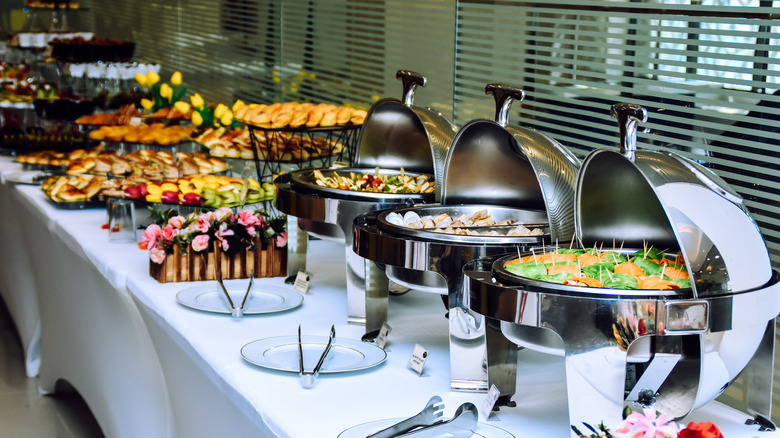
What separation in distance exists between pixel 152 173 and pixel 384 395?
71.2 inches

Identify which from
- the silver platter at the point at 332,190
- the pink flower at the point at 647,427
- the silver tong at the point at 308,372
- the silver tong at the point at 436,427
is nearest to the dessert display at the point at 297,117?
the silver platter at the point at 332,190

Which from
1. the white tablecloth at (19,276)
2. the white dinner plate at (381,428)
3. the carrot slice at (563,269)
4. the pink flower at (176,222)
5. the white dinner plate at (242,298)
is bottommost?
the white tablecloth at (19,276)

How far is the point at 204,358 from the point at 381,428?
527mm

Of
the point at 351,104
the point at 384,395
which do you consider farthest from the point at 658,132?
the point at 351,104

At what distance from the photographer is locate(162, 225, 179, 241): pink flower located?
7.30ft

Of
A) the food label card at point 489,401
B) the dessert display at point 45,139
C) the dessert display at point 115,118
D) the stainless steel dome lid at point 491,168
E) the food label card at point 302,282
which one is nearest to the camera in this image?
the food label card at point 489,401

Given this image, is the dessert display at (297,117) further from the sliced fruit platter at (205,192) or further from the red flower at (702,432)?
the red flower at (702,432)

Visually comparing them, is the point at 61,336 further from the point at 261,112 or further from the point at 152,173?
the point at 261,112

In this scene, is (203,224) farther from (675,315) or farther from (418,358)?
(675,315)

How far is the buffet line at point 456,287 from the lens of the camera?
1.17 meters

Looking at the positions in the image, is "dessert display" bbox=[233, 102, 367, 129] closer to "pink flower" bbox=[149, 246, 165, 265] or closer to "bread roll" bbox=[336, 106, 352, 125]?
"bread roll" bbox=[336, 106, 352, 125]

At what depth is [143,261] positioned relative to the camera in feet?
7.93

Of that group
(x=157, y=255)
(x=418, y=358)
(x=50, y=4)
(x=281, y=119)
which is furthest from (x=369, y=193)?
(x=50, y=4)

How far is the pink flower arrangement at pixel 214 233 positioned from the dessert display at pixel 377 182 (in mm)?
212
